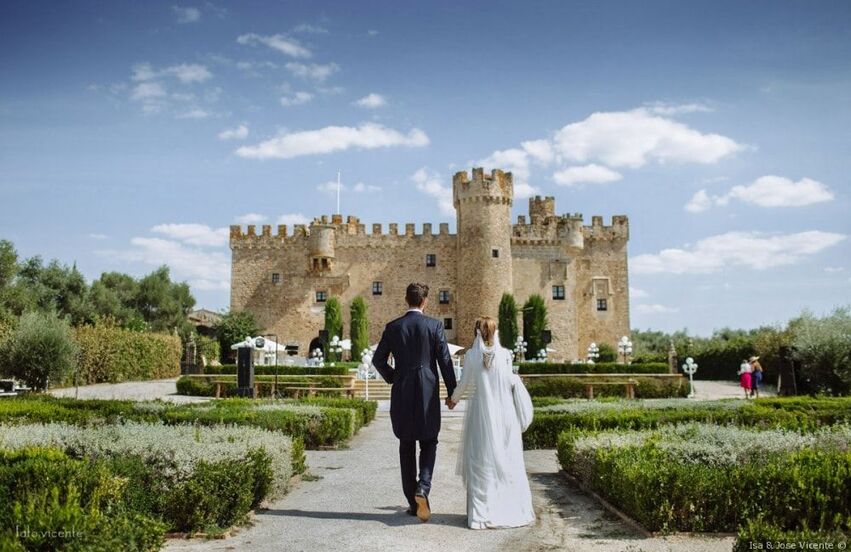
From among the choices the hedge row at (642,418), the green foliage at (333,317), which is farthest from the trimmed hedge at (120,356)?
the hedge row at (642,418)

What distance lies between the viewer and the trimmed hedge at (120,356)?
28.7m

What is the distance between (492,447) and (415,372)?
0.91m

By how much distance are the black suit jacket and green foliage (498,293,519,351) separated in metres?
32.3

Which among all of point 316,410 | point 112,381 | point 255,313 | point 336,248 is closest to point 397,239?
point 336,248

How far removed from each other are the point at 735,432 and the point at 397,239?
37.0 m

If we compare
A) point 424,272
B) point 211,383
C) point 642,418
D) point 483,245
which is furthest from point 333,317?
point 642,418

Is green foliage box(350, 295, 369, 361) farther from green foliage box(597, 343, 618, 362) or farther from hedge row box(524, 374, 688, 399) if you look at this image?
hedge row box(524, 374, 688, 399)

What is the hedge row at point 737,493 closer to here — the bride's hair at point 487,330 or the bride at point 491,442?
the bride at point 491,442

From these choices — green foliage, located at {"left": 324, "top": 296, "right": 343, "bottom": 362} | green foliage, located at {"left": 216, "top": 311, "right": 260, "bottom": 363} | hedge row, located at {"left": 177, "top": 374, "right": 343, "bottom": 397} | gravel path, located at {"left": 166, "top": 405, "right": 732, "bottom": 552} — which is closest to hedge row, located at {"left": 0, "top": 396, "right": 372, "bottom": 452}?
gravel path, located at {"left": 166, "top": 405, "right": 732, "bottom": 552}

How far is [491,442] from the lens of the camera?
20.2 ft

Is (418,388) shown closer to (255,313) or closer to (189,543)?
(189,543)

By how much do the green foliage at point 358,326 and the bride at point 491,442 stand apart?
33606 millimetres

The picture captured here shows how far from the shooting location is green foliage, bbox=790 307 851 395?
66.5 feet

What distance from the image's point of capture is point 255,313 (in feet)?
145
